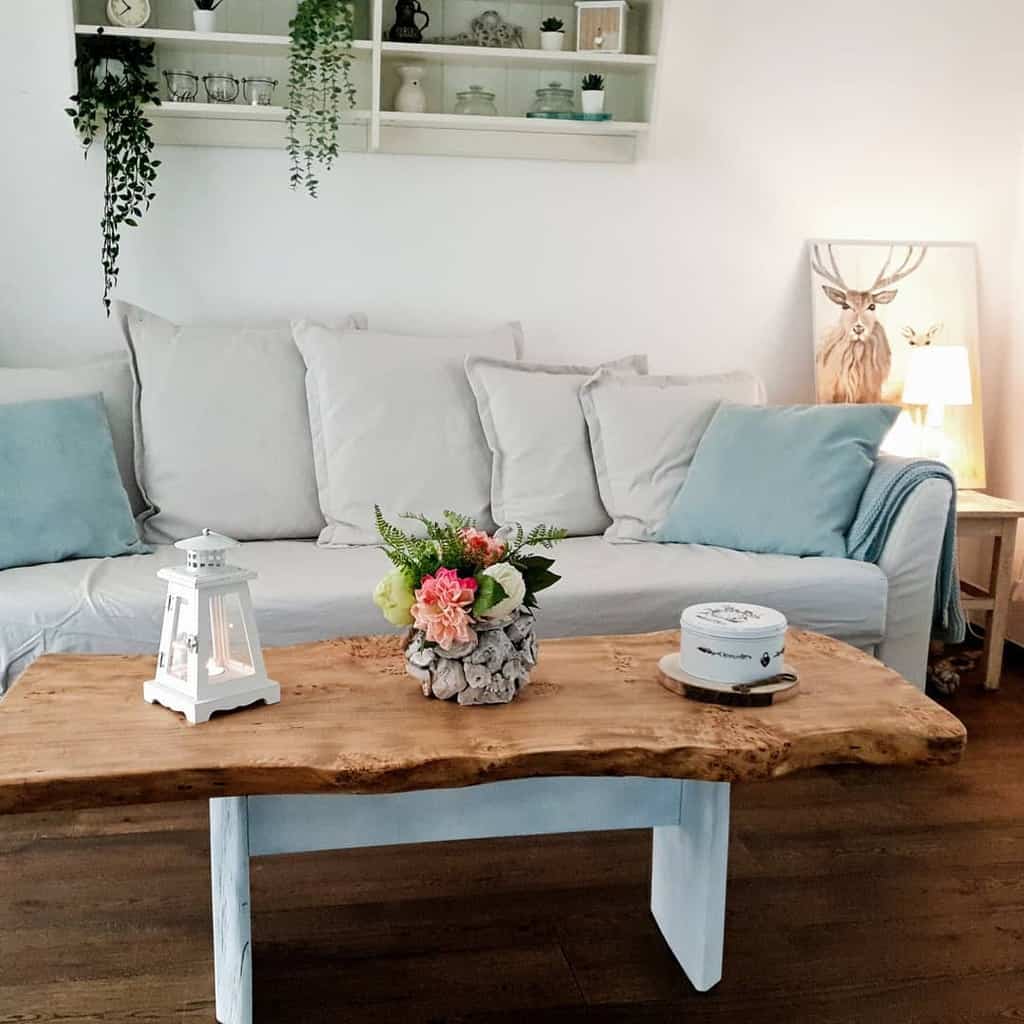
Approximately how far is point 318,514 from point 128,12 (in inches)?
55.6

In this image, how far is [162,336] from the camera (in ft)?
9.77

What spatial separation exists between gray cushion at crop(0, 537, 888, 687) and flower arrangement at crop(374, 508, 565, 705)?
33.9 inches

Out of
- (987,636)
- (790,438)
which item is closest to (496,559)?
(790,438)

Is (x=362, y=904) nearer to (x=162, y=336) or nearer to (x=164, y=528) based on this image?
(x=164, y=528)

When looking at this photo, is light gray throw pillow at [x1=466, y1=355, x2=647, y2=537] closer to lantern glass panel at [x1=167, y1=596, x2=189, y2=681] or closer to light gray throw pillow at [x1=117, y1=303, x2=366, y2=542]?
light gray throw pillow at [x1=117, y1=303, x2=366, y2=542]

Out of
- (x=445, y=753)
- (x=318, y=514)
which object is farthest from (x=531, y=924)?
(x=318, y=514)

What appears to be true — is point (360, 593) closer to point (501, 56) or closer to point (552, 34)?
point (501, 56)

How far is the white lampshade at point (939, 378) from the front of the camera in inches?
134

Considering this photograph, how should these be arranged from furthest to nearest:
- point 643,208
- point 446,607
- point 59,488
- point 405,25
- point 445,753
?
point 643,208, point 405,25, point 59,488, point 446,607, point 445,753

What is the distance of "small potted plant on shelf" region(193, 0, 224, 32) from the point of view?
9.77ft

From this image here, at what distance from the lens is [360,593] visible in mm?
2500

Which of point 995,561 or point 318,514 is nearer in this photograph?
point 318,514

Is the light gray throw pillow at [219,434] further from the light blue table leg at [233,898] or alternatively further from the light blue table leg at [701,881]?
the light blue table leg at [701,881]

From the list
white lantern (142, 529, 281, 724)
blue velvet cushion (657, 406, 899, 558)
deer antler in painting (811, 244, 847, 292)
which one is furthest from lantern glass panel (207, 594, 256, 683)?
deer antler in painting (811, 244, 847, 292)
